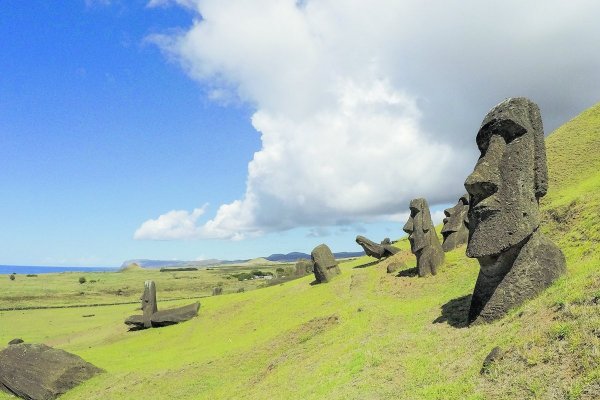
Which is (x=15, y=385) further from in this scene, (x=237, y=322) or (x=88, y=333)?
(x=88, y=333)

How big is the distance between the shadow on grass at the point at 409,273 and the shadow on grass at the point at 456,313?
10.3 meters

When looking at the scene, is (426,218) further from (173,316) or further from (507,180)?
(173,316)

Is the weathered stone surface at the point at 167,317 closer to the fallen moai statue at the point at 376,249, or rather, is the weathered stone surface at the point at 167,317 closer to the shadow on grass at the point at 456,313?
the fallen moai statue at the point at 376,249

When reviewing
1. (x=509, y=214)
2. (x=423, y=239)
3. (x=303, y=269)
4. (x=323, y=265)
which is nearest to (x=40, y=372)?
(x=323, y=265)

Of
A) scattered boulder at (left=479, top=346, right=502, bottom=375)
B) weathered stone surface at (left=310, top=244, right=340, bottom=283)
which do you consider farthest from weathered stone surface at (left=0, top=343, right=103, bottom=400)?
scattered boulder at (left=479, top=346, right=502, bottom=375)

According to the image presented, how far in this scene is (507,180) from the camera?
49.3 feet

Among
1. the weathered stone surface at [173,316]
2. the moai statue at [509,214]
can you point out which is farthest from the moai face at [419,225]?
the weathered stone surface at [173,316]

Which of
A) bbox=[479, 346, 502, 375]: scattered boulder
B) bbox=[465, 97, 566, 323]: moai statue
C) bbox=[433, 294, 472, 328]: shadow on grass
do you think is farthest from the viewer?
bbox=[433, 294, 472, 328]: shadow on grass

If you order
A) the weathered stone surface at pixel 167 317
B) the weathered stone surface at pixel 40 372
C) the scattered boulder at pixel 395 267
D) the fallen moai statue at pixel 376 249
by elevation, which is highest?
the fallen moai statue at pixel 376 249

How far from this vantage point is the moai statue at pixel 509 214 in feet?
46.3

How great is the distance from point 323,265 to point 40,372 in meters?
22.6

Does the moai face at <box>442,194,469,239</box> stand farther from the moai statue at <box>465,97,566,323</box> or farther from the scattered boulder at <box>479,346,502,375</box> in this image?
the scattered boulder at <box>479,346,502,375</box>

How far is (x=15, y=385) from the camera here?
26625 mm

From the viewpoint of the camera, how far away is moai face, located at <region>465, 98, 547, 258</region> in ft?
47.6
